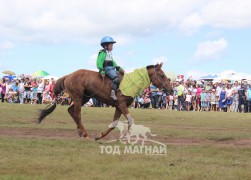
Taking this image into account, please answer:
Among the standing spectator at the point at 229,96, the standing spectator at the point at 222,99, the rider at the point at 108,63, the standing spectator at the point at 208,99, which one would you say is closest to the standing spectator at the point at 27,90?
the standing spectator at the point at 208,99

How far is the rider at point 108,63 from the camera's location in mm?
13375

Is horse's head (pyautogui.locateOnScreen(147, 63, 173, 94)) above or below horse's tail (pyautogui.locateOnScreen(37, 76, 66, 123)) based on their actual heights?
above

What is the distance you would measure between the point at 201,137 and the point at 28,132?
5.04 m

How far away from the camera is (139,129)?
41.3ft

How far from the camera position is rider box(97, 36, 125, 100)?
43.9ft

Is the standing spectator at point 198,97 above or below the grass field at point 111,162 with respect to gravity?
above

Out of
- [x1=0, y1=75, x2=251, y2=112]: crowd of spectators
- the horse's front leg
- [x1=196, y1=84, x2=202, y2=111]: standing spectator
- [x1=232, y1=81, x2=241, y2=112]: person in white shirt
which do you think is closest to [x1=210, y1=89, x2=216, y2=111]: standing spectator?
[x1=0, y1=75, x2=251, y2=112]: crowd of spectators

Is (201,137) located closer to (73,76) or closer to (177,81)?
(73,76)

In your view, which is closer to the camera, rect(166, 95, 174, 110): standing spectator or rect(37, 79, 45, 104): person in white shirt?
rect(166, 95, 174, 110): standing spectator

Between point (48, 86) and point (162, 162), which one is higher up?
point (48, 86)

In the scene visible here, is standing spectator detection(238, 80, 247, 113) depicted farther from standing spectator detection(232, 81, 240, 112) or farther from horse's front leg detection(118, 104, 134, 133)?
horse's front leg detection(118, 104, 134, 133)

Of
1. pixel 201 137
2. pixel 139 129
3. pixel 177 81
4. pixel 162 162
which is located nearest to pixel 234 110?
pixel 177 81

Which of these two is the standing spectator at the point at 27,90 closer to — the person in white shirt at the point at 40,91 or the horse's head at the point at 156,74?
the person in white shirt at the point at 40,91

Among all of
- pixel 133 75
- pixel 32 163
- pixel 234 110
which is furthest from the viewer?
→ pixel 234 110
